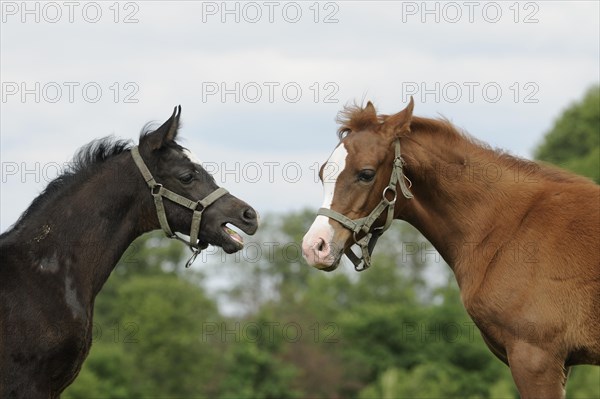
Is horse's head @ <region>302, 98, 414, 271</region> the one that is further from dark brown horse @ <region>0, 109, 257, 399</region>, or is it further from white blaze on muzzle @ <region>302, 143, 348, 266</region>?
dark brown horse @ <region>0, 109, 257, 399</region>

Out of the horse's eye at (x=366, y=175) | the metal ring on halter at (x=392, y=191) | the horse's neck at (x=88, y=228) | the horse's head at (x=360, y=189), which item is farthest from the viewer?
the horse's neck at (x=88, y=228)

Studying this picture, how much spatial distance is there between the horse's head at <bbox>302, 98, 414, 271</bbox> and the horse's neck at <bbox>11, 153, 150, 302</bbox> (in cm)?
218

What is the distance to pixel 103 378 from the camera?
43.9 m

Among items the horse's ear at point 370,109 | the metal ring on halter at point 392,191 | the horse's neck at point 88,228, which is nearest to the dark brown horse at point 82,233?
the horse's neck at point 88,228

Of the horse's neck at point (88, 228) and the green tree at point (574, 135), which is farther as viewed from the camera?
the green tree at point (574, 135)

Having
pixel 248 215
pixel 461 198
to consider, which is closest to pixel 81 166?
pixel 248 215

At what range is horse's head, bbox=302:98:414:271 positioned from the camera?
893 cm

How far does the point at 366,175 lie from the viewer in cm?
905

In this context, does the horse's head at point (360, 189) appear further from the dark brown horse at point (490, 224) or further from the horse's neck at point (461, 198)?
the horse's neck at point (461, 198)

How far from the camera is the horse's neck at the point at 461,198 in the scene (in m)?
9.23

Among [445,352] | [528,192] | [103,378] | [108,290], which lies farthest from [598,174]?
[528,192]

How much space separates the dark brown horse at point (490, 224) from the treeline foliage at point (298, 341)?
2857 cm

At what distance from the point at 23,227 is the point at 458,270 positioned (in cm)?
433

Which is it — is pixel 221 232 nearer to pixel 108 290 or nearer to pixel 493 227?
pixel 493 227
